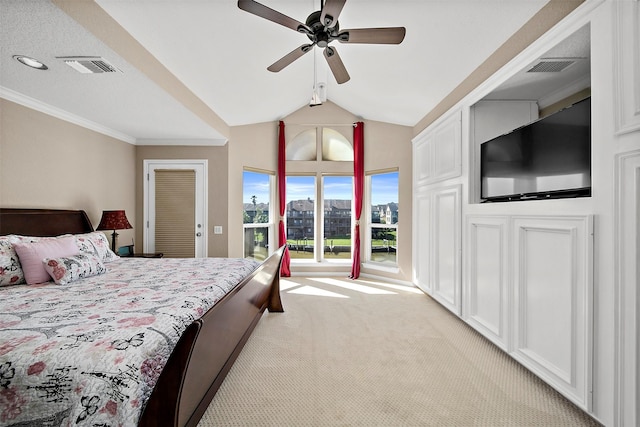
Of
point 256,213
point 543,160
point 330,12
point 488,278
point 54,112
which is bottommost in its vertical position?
point 488,278

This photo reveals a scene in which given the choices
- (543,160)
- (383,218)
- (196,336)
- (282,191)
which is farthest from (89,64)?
(383,218)

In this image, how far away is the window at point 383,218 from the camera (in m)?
5.23

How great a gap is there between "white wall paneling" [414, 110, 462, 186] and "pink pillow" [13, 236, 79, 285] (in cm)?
385

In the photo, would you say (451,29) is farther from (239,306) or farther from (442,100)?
(239,306)

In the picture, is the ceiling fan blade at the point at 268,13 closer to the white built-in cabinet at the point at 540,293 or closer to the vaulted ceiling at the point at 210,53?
the vaulted ceiling at the point at 210,53

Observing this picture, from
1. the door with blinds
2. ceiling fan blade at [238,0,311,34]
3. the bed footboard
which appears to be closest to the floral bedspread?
the bed footboard

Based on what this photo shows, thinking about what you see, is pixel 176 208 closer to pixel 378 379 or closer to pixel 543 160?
pixel 378 379

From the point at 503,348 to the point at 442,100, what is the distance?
114 inches

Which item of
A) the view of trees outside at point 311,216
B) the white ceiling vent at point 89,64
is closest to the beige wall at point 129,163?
the view of trees outside at point 311,216

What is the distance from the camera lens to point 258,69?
349 cm

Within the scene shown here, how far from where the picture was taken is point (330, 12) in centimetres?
176

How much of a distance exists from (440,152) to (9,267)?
14.0ft

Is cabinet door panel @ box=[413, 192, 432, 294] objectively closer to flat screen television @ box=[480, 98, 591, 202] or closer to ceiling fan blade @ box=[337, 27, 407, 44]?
Result: flat screen television @ box=[480, 98, 591, 202]

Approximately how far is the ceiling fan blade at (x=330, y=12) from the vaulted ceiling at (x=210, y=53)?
858mm
